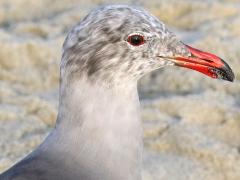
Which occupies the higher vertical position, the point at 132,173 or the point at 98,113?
the point at 98,113

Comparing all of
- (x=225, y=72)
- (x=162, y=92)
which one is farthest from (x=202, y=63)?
→ (x=162, y=92)

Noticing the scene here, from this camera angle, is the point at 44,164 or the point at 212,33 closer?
the point at 44,164

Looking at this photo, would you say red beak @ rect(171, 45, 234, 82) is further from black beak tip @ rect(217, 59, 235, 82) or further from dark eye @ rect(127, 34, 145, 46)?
dark eye @ rect(127, 34, 145, 46)

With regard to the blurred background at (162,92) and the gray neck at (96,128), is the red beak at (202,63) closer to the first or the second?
the gray neck at (96,128)

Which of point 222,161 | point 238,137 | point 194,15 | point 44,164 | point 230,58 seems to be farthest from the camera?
point 194,15

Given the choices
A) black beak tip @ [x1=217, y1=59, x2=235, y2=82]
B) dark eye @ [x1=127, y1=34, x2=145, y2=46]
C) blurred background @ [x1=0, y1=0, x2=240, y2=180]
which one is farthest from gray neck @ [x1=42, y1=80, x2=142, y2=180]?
blurred background @ [x1=0, y1=0, x2=240, y2=180]

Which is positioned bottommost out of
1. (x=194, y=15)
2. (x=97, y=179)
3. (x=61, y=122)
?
(x=97, y=179)

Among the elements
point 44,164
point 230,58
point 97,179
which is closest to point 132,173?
point 97,179

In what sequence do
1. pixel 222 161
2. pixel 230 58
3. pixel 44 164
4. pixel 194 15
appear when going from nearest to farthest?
pixel 44 164
pixel 222 161
pixel 230 58
pixel 194 15

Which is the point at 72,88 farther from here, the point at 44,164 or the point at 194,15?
the point at 194,15
